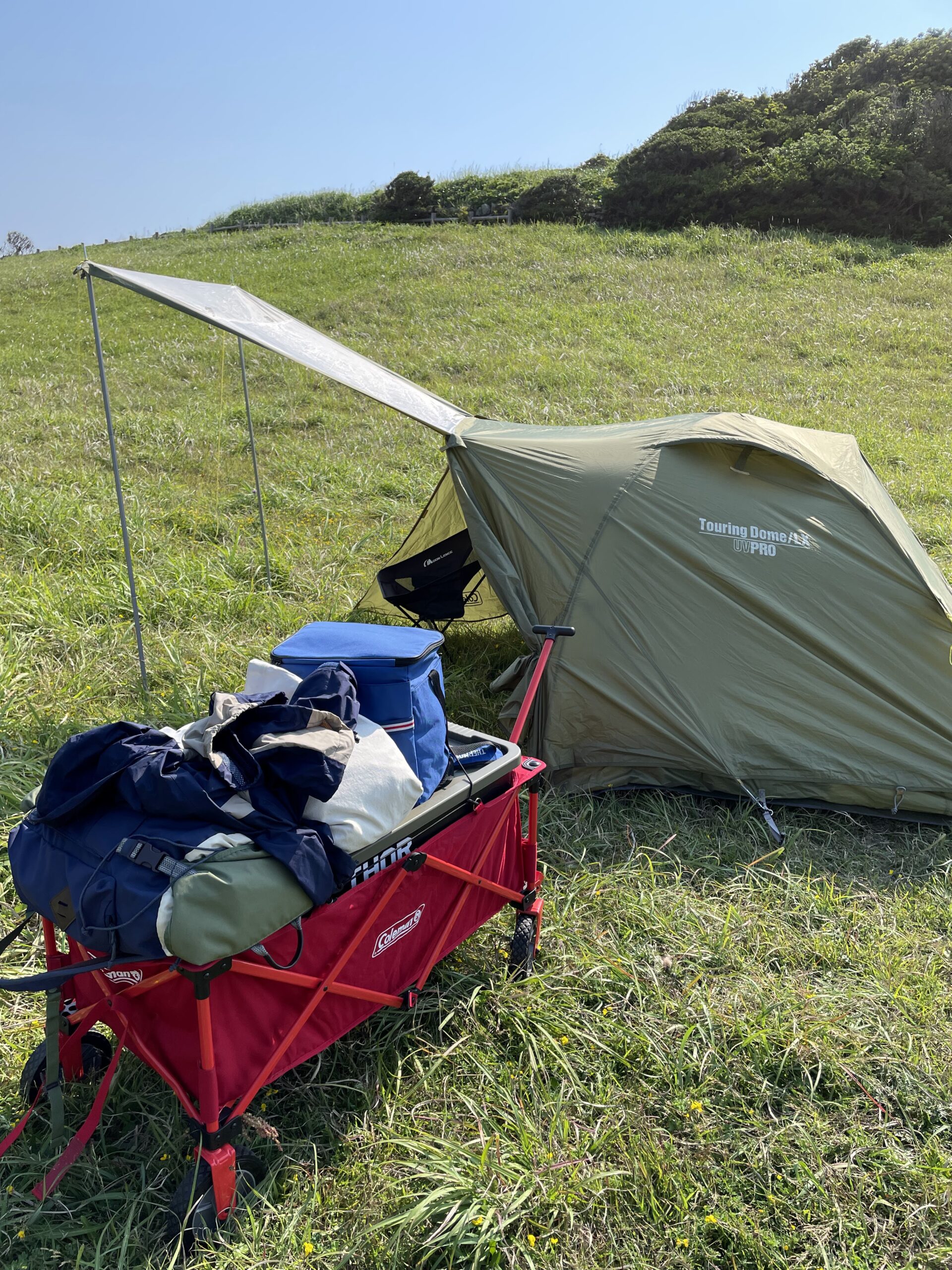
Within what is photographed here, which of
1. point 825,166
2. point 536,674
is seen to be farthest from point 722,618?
point 825,166

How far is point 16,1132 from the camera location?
7.39 feet

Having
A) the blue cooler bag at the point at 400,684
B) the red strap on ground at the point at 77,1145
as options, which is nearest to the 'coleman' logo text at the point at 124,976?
the red strap on ground at the point at 77,1145

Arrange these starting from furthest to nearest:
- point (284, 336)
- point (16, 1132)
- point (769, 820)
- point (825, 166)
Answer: point (825, 166)
point (284, 336)
point (769, 820)
point (16, 1132)

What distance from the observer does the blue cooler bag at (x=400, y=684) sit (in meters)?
2.65

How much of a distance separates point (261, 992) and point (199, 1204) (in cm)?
53

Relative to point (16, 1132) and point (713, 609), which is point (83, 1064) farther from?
point (713, 609)

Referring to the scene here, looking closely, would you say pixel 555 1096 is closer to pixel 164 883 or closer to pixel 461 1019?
pixel 461 1019

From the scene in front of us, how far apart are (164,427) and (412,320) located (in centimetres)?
677

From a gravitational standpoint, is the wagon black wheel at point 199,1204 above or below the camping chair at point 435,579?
below

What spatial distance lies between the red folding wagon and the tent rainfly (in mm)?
1450

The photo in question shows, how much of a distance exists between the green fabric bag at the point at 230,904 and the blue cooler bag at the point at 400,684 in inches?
23.7

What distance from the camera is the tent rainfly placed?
163 inches

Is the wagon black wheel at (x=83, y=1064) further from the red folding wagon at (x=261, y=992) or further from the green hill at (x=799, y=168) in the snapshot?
the green hill at (x=799, y=168)

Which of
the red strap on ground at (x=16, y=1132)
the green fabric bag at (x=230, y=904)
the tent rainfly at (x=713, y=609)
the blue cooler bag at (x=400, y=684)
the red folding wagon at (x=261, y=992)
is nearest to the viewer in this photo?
the green fabric bag at (x=230, y=904)
